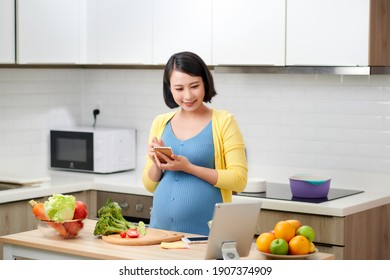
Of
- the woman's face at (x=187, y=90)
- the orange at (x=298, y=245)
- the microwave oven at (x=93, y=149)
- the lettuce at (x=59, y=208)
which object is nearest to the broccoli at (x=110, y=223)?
the lettuce at (x=59, y=208)

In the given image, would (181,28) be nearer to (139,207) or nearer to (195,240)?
(139,207)

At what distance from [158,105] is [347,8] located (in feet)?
5.61

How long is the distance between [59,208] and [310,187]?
1592 mm

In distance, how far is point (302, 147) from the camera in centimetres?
516

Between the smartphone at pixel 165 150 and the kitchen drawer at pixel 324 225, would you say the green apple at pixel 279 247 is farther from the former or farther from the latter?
the kitchen drawer at pixel 324 225

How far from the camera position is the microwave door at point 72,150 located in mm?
5629

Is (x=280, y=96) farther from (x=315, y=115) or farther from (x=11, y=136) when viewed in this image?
(x=11, y=136)

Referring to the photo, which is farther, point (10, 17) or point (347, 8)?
point (10, 17)

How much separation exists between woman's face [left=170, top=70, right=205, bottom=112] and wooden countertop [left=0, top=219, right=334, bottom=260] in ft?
2.30

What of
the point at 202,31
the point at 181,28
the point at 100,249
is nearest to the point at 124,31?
the point at 181,28

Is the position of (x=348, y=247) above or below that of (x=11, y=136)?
below

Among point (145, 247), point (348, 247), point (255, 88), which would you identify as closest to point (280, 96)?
point (255, 88)

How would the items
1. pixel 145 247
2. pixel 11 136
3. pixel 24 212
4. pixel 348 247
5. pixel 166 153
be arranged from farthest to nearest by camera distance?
1. pixel 11 136
2. pixel 24 212
3. pixel 348 247
4. pixel 166 153
5. pixel 145 247

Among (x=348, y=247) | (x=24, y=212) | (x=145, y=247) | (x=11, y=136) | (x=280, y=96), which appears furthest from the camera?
(x=11, y=136)
